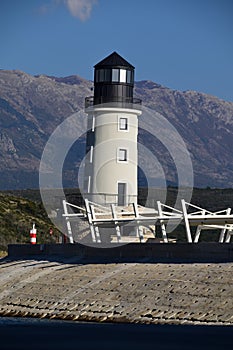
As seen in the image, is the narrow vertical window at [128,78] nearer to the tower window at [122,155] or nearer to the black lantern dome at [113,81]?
the black lantern dome at [113,81]

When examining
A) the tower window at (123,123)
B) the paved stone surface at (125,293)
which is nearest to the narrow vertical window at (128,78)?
the tower window at (123,123)

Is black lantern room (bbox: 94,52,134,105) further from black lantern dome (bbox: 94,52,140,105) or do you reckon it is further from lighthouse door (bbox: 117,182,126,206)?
lighthouse door (bbox: 117,182,126,206)

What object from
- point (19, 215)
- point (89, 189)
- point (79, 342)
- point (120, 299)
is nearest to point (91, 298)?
point (120, 299)

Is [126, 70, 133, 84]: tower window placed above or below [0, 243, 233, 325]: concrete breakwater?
above

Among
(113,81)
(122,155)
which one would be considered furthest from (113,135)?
(113,81)

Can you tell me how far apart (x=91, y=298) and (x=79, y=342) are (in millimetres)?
8002

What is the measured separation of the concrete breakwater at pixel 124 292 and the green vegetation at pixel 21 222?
23.3 m

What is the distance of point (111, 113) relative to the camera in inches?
2175

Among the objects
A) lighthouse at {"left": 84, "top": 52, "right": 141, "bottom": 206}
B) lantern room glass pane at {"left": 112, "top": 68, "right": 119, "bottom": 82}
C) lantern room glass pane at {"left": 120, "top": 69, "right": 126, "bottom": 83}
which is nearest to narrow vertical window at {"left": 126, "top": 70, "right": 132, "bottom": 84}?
lighthouse at {"left": 84, "top": 52, "right": 141, "bottom": 206}

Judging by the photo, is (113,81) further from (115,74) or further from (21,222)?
(21,222)

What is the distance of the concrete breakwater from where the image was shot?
100 ft

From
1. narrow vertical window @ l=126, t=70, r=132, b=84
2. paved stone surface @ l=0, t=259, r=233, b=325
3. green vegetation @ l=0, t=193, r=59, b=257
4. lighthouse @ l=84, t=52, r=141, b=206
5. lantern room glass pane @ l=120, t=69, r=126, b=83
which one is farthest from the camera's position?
green vegetation @ l=0, t=193, r=59, b=257

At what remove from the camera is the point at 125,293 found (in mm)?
33719

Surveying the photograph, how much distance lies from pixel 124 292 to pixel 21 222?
38581mm
